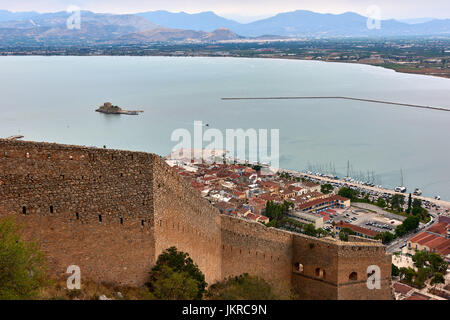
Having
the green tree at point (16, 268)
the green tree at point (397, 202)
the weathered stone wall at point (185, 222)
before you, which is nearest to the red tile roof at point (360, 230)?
the green tree at point (397, 202)

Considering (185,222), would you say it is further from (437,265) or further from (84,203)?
(437,265)

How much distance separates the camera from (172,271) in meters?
5.02

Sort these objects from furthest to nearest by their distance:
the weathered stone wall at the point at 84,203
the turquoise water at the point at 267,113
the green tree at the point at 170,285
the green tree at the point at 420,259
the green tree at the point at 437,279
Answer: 1. the turquoise water at the point at 267,113
2. the green tree at the point at 420,259
3. the green tree at the point at 437,279
4. the green tree at the point at 170,285
5. the weathered stone wall at the point at 84,203

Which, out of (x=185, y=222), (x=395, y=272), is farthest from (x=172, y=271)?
(x=395, y=272)

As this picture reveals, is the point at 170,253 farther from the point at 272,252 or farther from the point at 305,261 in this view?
the point at 305,261

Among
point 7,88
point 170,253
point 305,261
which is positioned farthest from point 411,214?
point 7,88

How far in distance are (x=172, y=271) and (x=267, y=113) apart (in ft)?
154

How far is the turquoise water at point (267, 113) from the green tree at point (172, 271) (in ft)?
88.3

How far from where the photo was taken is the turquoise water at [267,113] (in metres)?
36.5

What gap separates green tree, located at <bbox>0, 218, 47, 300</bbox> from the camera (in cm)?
405

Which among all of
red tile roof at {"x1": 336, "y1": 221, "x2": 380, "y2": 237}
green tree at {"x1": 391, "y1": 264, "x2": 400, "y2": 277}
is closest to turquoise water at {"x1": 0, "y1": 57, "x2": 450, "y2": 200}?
red tile roof at {"x1": 336, "y1": 221, "x2": 380, "y2": 237}

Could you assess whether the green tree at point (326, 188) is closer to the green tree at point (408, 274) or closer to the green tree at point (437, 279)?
the green tree at point (408, 274)

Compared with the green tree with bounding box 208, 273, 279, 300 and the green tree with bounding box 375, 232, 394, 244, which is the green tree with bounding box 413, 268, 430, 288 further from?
the green tree with bounding box 208, 273, 279, 300

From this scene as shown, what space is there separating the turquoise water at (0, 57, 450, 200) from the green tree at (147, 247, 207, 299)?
88.3 ft
